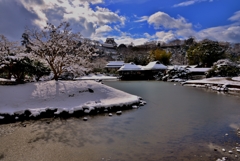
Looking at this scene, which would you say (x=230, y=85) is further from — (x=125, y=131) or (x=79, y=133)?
(x=79, y=133)

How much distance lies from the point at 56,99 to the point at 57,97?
155 millimetres

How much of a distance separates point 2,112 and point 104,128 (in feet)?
12.3

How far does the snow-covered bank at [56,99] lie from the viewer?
6748mm

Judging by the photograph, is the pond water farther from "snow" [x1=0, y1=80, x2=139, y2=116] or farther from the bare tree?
the bare tree

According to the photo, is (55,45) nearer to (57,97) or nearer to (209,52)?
(57,97)

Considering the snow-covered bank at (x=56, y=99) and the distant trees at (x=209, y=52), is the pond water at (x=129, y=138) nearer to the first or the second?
the snow-covered bank at (x=56, y=99)

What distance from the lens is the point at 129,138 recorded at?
4574 millimetres

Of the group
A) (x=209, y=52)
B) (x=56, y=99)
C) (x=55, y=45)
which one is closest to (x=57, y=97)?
(x=56, y=99)

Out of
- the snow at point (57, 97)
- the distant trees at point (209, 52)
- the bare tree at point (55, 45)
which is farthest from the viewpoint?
the distant trees at point (209, 52)

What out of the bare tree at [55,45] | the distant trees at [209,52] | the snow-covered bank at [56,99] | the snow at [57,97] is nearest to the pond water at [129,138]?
the snow-covered bank at [56,99]

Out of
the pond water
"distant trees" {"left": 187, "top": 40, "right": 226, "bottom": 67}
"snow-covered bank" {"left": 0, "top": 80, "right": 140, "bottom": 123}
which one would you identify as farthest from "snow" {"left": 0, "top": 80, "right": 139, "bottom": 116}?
"distant trees" {"left": 187, "top": 40, "right": 226, "bottom": 67}

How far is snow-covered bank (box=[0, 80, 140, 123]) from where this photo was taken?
6748 mm

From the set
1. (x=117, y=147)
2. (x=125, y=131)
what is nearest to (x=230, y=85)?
(x=125, y=131)

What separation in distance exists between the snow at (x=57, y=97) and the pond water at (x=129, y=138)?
105cm
